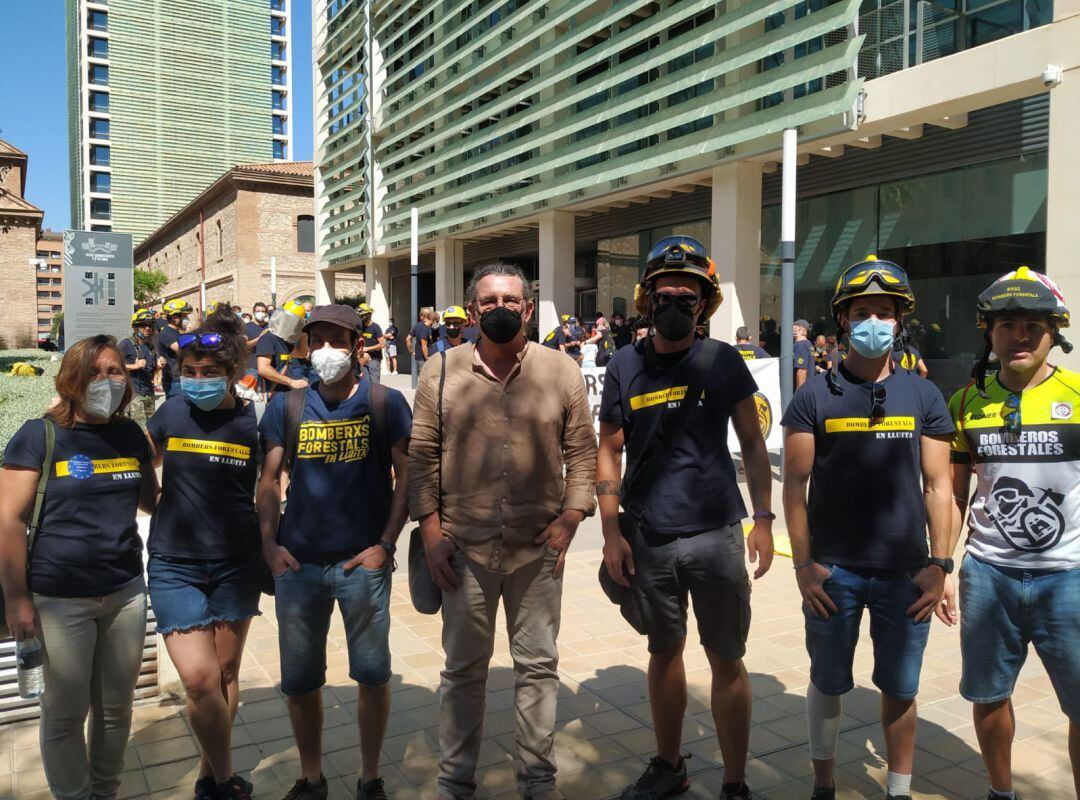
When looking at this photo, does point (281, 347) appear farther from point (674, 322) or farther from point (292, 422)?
point (674, 322)

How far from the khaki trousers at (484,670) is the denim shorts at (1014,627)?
Answer: 1.56 meters

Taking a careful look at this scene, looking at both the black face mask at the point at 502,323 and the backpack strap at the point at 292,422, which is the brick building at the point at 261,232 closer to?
the backpack strap at the point at 292,422

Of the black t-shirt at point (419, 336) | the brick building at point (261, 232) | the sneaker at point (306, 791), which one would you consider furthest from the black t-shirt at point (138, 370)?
the brick building at point (261, 232)

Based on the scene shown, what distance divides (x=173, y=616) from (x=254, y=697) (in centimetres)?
155

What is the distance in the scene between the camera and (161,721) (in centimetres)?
426

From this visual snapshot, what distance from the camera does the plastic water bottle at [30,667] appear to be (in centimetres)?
297

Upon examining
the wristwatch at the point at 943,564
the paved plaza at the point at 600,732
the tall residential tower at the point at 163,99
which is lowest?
the paved plaza at the point at 600,732

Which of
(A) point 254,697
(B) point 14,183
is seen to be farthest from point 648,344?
(B) point 14,183

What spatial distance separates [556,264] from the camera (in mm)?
21250

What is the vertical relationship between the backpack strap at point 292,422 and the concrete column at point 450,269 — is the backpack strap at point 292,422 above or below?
below

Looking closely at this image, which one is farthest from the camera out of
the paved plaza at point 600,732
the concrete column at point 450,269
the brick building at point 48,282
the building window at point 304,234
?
the brick building at point 48,282

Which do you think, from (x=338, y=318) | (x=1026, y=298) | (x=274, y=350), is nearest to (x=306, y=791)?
(x=338, y=318)

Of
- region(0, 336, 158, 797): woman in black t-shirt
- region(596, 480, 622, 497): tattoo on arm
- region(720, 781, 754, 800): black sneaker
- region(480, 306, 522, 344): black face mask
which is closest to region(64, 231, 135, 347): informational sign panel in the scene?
region(0, 336, 158, 797): woman in black t-shirt

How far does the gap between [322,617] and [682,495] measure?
58.9 inches
